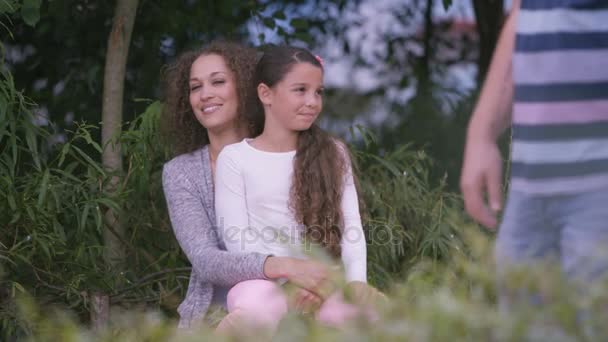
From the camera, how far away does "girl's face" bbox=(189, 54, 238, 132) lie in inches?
125

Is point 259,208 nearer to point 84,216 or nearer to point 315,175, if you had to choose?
point 315,175

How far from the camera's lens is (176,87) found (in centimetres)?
342

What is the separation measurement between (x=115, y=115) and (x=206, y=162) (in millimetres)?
895

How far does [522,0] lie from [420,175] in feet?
7.71

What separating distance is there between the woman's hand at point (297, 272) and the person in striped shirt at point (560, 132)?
817mm

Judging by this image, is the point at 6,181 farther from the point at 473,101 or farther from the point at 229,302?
the point at 473,101

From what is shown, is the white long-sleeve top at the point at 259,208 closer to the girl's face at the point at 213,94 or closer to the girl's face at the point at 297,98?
the girl's face at the point at 297,98

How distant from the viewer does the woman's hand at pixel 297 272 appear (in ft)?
8.47

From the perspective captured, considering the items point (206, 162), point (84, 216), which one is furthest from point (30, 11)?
point (206, 162)

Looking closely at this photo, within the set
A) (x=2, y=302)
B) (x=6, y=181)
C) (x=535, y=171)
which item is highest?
(x=535, y=171)

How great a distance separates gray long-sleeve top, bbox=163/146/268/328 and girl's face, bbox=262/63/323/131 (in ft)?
1.02

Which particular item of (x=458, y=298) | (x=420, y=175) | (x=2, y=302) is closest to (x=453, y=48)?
(x=420, y=175)

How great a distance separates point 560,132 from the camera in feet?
5.90

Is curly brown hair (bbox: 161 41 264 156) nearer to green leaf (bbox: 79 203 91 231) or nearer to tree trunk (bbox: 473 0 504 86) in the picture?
green leaf (bbox: 79 203 91 231)
